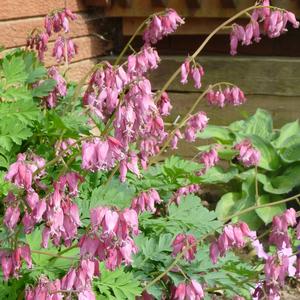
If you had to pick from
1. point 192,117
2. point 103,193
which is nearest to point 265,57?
point 192,117

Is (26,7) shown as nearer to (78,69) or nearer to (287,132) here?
(78,69)

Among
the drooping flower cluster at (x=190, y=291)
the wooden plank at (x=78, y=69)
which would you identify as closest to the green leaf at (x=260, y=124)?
the wooden plank at (x=78, y=69)

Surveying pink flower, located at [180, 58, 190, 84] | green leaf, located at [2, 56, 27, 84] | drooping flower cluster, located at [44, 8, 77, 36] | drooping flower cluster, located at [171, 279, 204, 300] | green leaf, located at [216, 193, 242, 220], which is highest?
drooping flower cluster, located at [44, 8, 77, 36]

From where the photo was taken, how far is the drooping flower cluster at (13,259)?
7.32 feet

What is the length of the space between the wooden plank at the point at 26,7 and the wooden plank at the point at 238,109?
3.97 feet

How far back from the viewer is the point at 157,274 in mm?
2945

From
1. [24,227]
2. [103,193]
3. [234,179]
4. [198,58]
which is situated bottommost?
[234,179]

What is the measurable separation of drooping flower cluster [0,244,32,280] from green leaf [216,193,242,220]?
3.18 meters

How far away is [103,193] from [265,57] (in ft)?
11.6

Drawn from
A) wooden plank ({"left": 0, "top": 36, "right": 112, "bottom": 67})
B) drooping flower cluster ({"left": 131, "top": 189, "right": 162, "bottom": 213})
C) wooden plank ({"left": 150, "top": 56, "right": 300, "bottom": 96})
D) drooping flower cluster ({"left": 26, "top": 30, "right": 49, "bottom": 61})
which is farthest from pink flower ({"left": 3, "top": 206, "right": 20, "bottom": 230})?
wooden plank ({"left": 150, "top": 56, "right": 300, "bottom": 96})

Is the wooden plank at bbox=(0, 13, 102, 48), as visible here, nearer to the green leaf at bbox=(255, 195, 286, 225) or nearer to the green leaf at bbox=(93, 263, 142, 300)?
the green leaf at bbox=(255, 195, 286, 225)

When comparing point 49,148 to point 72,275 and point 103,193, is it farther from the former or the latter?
point 72,275

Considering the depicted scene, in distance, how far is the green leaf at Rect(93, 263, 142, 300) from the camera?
8.72ft

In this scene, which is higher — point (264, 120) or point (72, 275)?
point (72, 275)
